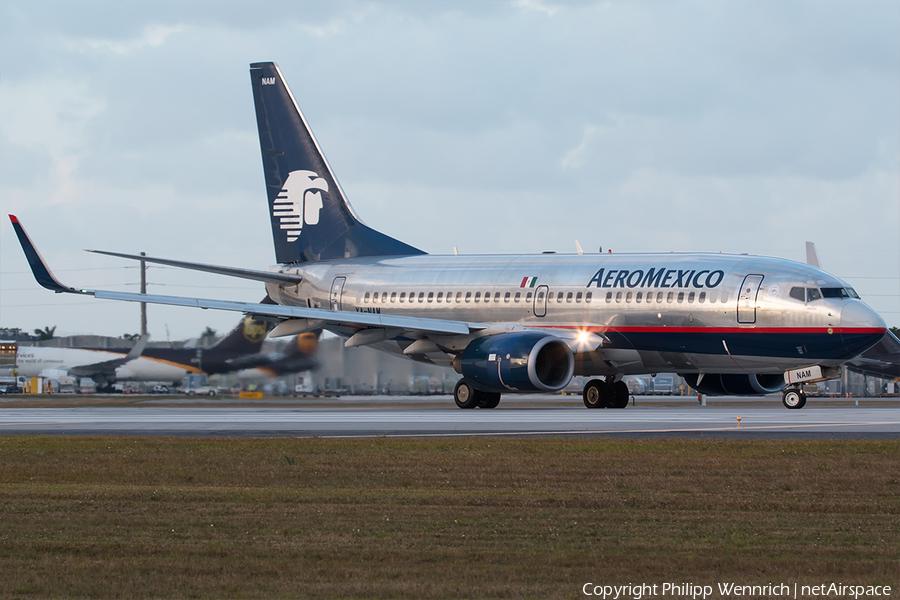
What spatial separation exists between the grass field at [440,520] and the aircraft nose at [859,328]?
39.8ft

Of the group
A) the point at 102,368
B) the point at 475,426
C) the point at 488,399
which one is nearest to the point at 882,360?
the point at 488,399

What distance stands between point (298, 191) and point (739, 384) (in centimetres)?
1709

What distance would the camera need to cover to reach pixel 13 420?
2686cm

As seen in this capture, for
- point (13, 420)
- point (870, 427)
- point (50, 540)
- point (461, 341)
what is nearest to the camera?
point (50, 540)

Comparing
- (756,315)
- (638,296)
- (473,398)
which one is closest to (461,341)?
(473,398)

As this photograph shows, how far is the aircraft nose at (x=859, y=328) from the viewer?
1109 inches

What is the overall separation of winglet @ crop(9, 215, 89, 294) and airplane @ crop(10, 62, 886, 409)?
40 millimetres

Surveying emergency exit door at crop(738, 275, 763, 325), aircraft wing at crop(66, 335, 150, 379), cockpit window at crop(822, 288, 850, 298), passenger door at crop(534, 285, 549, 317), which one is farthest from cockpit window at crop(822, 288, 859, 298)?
aircraft wing at crop(66, 335, 150, 379)

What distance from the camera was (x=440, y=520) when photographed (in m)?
10.2

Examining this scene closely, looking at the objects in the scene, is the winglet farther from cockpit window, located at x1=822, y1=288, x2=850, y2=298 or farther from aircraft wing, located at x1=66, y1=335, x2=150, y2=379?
aircraft wing, located at x1=66, y1=335, x2=150, y2=379

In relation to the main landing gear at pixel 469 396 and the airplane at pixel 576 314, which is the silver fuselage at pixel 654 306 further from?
the main landing gear at pixel 469 396

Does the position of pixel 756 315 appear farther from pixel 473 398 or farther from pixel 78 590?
pixel 78 590

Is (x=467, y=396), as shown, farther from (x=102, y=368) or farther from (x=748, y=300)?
(x=102, y=368)

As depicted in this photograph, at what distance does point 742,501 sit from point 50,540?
641 centimetres
